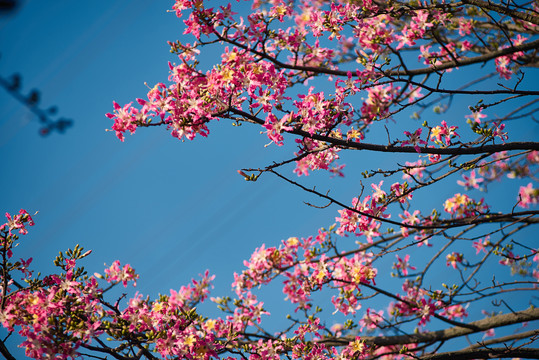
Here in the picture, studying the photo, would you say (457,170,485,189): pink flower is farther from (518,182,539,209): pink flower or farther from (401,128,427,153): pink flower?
(401,128,427,153): pink flower

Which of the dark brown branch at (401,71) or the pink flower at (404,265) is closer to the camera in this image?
the dark brown branch at (401,71)

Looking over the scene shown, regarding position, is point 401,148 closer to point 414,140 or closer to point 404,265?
point 414,140

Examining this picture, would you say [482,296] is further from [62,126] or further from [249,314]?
[62,126]

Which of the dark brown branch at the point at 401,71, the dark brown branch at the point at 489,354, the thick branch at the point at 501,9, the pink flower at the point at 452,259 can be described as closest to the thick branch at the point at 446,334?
the dark brown branch at the point at 489,354

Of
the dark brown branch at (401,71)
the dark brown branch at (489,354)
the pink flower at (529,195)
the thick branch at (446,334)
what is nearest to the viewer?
the dark brown branch at (401,71)

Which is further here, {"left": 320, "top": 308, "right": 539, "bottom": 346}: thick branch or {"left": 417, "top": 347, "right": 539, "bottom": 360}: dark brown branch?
{"left": 320, "top": 308, "right": 539, "bottom": 346}: thick branch

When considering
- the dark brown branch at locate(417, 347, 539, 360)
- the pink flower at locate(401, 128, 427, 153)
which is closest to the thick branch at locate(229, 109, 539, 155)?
the pink flower at locate(401, 128, 427, 153)

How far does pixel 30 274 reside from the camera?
125 inches

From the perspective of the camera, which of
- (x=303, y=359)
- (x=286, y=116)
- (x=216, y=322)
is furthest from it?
(x=216, y=322)

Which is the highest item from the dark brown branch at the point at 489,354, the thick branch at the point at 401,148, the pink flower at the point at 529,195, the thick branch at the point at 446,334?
the pink flower at the point at 529,195

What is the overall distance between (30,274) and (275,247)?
2.62 m

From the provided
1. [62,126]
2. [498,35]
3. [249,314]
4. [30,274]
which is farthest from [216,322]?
[498,35]

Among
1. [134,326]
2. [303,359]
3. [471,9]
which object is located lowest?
[303,359]

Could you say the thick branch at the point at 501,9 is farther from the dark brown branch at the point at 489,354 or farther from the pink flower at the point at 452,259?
the pink flower at the point at 452,259
